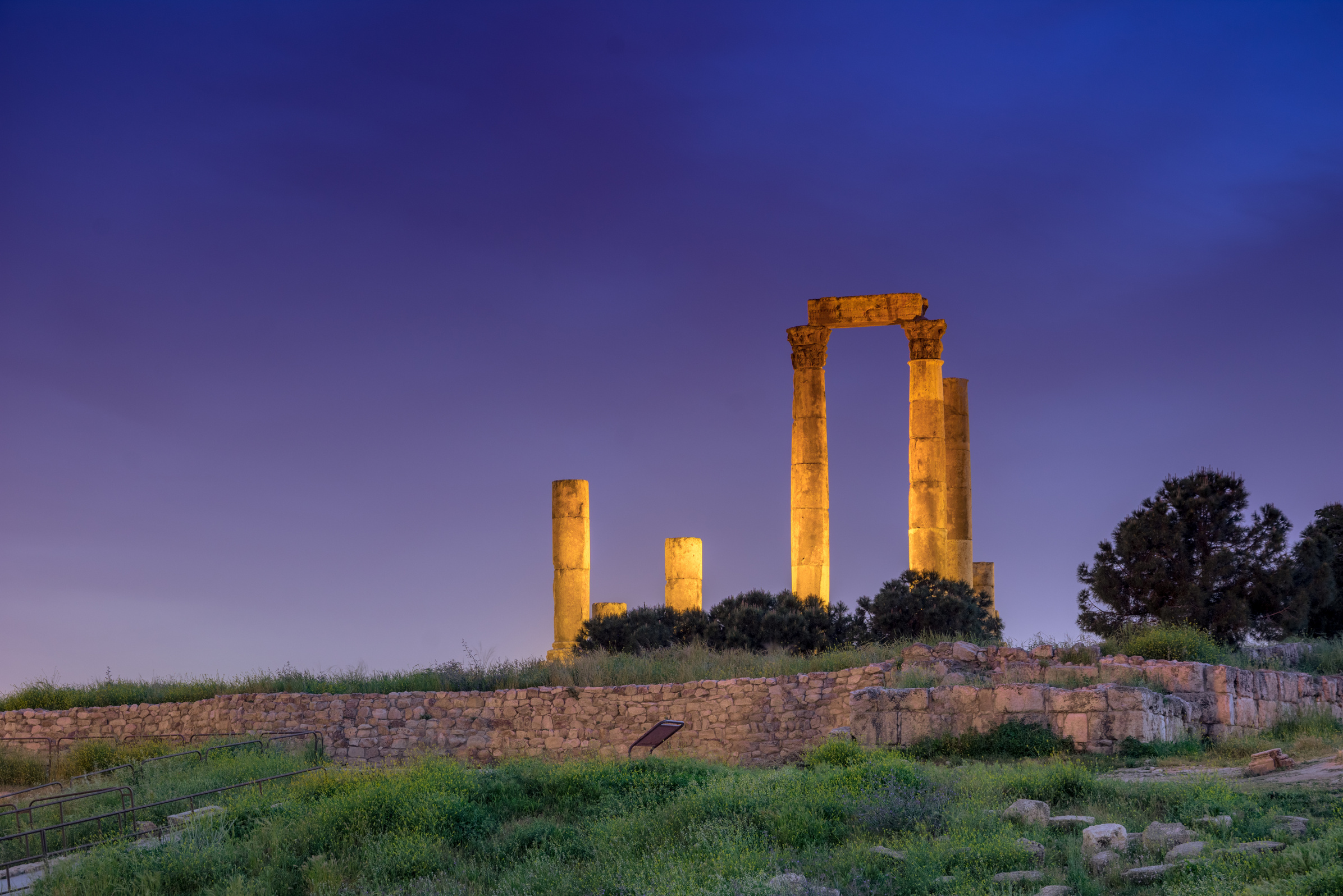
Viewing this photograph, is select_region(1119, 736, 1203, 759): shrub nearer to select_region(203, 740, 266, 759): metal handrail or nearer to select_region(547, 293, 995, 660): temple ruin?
select_region(203, 740, 266, 759): metal handrail

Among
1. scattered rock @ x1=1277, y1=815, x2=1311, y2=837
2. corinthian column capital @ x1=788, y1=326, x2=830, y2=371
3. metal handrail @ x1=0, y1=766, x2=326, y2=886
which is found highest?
corinthian column capital @ x1=788, y1=326, x2=830, y2=371

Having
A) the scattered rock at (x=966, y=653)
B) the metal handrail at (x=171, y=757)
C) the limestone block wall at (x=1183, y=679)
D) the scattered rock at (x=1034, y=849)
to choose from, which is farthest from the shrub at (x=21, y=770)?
the scattered rock at (x=1034, y=849)

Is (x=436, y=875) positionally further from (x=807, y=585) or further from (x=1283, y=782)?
(x=807, y=585)

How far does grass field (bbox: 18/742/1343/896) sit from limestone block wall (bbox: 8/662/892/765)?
4.88m

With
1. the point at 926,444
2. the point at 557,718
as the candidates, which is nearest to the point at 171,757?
the point at 557,718

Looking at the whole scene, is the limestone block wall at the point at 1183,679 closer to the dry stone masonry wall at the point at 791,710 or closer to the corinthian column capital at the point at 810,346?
the dry stone masonry wall at the point at 791,710

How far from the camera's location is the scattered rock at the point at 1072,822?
1180 centimetres

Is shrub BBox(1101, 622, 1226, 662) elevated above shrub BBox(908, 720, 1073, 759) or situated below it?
above

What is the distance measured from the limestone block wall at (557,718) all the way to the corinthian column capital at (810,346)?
1228 cm

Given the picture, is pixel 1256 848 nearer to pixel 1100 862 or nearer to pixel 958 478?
pixel 1100 862

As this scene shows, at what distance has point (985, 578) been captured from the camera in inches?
1495

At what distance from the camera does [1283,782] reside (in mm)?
13898

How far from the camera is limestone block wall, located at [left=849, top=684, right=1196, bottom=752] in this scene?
17.3 m

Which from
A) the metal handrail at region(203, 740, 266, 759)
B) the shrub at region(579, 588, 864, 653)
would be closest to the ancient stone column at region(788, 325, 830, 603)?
the shrub at region(579, 588, 864, 653)
